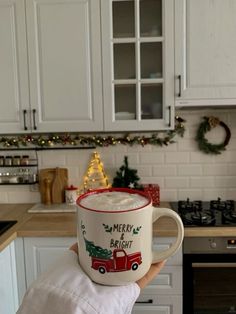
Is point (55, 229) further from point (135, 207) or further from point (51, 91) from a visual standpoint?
point (135, 207)

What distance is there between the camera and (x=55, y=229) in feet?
5.15

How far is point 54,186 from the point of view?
80.7 inches

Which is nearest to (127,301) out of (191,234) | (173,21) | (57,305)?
(57,305)

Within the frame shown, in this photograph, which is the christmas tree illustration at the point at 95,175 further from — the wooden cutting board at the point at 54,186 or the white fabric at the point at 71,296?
the white fabric at the point at 71,296

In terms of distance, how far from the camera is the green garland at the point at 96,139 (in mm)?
2029

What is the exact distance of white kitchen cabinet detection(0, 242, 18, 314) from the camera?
144 centimetres

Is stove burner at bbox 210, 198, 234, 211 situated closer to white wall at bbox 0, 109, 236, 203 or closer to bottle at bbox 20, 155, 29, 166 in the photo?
white wall at bbox 0, 109, 236, 203

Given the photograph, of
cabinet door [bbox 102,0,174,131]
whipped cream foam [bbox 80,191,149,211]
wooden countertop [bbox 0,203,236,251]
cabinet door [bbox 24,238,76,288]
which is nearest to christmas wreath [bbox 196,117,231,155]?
cabinet door [bbox 102,0,174,131]

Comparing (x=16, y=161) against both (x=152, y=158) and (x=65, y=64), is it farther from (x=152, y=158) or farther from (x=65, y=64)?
(x=152, y=158)

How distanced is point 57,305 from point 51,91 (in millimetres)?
1434

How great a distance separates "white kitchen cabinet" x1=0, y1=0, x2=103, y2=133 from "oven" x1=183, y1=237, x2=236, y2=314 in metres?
0.85

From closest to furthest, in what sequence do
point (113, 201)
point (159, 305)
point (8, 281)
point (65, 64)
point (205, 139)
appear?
point (113, 201) → point (8, 281) → point (159, 305) → point (65, 64) → point (205, 139)

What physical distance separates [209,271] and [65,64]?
4.42 feet

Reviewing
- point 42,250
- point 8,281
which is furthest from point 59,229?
point 8,281
